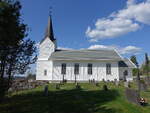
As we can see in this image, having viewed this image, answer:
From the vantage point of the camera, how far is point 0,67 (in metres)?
14.7

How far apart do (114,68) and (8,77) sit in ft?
90.6

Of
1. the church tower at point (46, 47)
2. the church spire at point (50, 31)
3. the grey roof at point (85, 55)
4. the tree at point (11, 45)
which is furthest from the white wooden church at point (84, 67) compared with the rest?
the tree at point (11, 45)

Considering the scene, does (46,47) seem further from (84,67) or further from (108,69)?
(108,69)

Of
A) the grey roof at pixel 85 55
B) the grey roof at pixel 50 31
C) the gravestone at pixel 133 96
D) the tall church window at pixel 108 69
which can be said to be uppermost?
the grey roof at pixel 50 31

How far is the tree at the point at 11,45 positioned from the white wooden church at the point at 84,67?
931 inches

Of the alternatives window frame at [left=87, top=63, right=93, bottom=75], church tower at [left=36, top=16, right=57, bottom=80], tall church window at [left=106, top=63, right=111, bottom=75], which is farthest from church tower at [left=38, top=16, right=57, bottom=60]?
tall church window at [left=106, top=63, right=111, bottom=75]

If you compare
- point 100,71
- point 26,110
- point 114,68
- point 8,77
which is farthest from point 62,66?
point 26,110

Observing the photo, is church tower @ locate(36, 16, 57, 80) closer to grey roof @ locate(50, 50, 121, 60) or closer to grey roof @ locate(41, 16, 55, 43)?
grey roof @ locate(41, 16, 55, 43)

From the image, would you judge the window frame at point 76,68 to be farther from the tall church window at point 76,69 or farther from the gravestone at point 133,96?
the gravestone at point 133,96

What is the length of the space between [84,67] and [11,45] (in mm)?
26361

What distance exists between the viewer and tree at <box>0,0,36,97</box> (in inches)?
535

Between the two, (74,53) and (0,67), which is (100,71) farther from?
(0,67)

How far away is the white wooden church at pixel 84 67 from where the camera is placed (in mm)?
39562

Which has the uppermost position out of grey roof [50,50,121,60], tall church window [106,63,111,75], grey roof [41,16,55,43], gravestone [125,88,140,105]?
grey roof [41,16,55,43]
